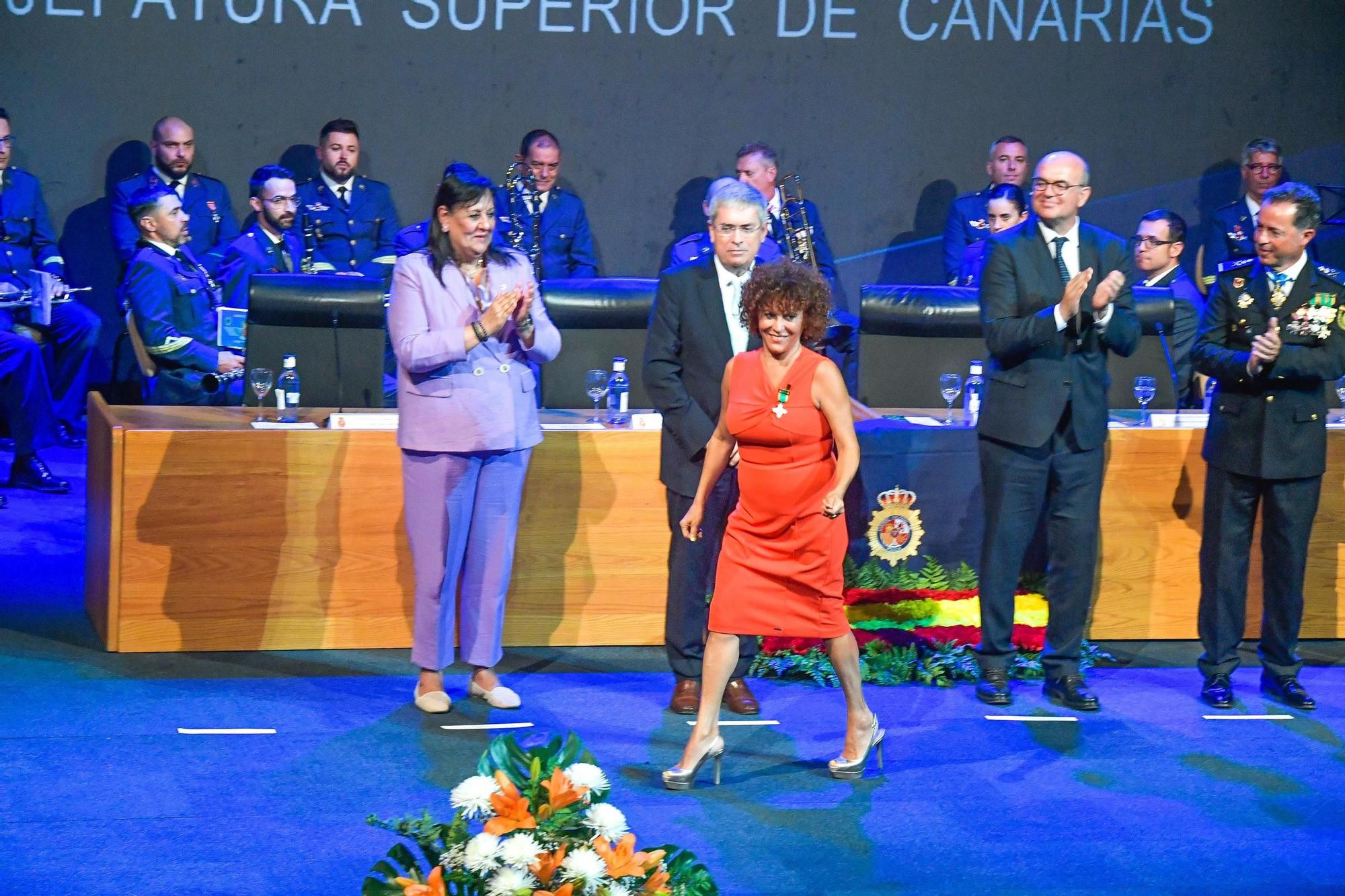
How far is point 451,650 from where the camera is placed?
462cm

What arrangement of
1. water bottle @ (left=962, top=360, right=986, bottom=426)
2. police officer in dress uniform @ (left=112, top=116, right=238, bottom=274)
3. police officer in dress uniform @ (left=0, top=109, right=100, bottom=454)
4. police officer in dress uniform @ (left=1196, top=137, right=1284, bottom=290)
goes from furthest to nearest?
police officer in dress uniform @ (left=1196, top=137, right=1284, bottom=290) → police officer in dress uniform @ (left=112, top=116, right=238, bottom=274) → police officer in dress uniform @ (left=0, top=109, right=100, bottom=454) → water bottle @ (left=962, top=360, right=986, bottom=426)

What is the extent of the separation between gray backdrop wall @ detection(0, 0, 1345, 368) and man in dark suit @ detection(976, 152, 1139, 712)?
5095mm

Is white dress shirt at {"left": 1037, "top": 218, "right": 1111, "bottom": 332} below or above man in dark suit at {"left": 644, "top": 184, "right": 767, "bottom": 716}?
above

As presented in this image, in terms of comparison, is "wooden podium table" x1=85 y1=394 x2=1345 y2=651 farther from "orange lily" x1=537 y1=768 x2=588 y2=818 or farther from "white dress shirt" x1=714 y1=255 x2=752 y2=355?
"orange lily" x1=537 y1=768 x2=588 y2=818

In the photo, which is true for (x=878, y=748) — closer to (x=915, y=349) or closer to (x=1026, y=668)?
(x=1026, y=668)

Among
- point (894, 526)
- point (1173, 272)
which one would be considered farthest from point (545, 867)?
point (1173, 272)

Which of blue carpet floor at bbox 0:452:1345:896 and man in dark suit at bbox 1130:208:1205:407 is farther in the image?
man in dark suit at bbox 1130:208:1205:407

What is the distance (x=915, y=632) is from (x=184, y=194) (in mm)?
5029

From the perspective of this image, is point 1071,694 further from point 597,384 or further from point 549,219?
point 549,219

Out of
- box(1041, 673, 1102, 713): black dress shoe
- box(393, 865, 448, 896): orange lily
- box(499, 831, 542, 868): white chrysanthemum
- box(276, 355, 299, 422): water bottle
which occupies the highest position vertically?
box(276, 355, 299, 422): water bottle

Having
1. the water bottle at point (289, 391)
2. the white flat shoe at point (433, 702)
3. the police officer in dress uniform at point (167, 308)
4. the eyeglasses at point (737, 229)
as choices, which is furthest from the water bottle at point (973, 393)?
the police officer in dress uniform at point (167, 308)

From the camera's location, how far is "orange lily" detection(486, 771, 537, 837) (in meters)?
2.20

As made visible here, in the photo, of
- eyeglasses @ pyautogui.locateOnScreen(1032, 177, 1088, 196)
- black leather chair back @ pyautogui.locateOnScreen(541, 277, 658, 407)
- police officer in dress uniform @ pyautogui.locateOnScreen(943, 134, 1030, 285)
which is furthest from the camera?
police officer in dress uniform @ pyautogui.locateOnScreen(943, 134, 1030, 285)

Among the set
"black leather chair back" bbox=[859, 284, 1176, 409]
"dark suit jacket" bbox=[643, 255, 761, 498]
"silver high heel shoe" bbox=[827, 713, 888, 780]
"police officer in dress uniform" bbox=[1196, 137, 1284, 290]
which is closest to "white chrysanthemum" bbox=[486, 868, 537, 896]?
"silver high heel shoe" bbox=[827, 713, 888, 780]
